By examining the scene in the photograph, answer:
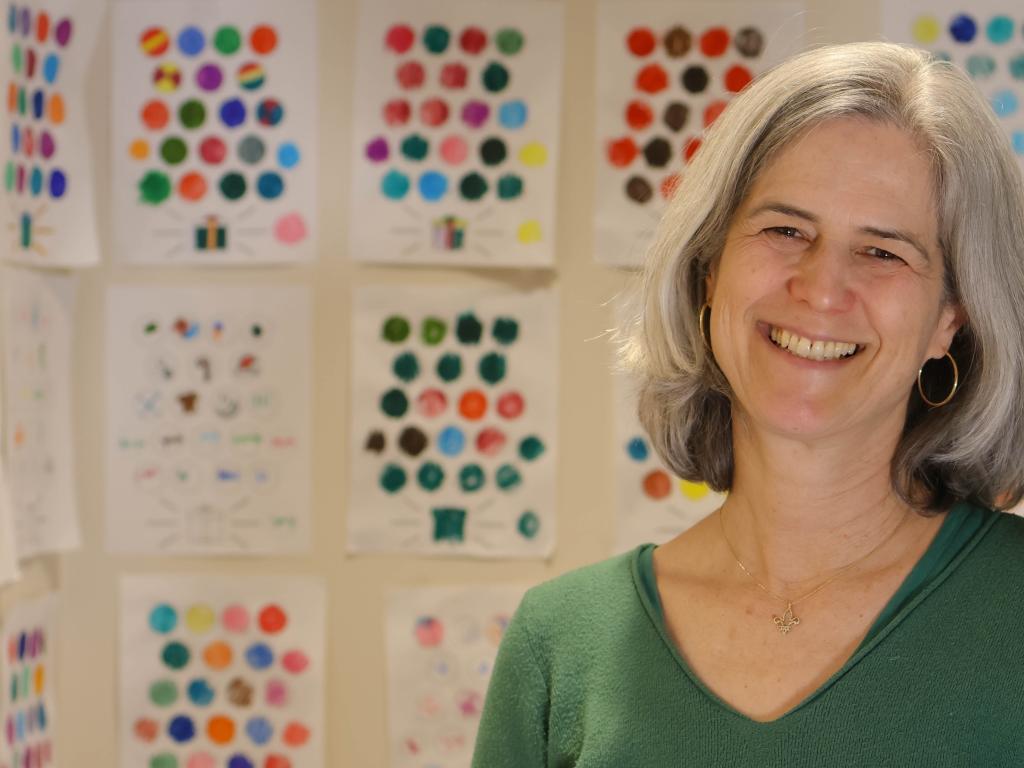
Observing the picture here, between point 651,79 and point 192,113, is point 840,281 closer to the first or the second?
point 651,79

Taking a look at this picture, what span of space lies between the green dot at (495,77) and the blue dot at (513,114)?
3 cm

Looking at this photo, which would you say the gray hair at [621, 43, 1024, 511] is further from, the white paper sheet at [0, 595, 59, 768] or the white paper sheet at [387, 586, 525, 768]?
the white paper sheet at [0, 595, 59, 768]

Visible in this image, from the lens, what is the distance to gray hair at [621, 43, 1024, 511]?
125 centimetres

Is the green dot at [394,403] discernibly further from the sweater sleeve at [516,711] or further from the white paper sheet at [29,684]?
the sweater sleeve at [516,711]

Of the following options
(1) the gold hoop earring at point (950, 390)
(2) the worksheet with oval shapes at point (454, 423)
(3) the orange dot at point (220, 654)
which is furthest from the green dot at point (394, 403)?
(1) the gold hoop earring at point (950, 390)

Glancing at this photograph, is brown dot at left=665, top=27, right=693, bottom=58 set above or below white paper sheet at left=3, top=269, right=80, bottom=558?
above

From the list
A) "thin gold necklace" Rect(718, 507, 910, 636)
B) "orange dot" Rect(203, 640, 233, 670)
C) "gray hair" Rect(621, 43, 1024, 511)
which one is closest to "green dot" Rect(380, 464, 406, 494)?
"orange dot" Rect(203, 640, 233, 670)

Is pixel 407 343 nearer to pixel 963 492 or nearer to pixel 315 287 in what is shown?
pixel 315 287

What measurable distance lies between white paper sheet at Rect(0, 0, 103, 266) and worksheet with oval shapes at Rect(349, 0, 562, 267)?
0.44m

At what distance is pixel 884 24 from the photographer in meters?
2.11

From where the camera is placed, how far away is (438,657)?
85.0 inches

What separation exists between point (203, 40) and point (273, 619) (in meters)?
0.95

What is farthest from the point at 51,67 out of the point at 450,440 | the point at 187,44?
the point at 450,440

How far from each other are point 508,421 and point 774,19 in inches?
30.6
